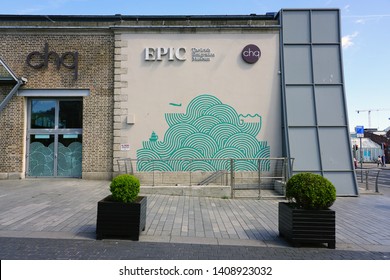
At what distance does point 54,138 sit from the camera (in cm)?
1312

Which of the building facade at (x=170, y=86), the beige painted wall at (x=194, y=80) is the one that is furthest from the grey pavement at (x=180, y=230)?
the beige painted wall at (x=194, y=80)

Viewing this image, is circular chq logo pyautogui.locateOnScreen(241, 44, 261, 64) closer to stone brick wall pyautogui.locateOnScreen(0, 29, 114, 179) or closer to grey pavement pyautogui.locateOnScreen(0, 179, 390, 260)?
stone brick wall pyautogui.locateOnScreen(0, 29, 114, 179)

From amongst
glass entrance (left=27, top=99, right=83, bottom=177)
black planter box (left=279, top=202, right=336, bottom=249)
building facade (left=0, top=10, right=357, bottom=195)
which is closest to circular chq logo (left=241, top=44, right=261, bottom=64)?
building facade (left=0, top=10, right=357, bottom=195)

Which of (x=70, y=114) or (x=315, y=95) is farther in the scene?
(x=70, y=114)

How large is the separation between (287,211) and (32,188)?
9.05 m

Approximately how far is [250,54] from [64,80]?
27.0 feet

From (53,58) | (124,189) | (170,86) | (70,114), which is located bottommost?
(124,189)

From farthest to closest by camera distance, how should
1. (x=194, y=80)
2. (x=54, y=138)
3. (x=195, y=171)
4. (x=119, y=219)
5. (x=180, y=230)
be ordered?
(x=54, y=138) < (x=194, y=80) < (x=195, y=171) < (x=180, y=230) < (x=119, y=219)

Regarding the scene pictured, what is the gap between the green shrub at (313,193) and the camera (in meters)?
4.95

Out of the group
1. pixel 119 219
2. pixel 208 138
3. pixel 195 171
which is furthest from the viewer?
pixel 208 138

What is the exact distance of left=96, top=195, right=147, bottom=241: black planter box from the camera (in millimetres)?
5062

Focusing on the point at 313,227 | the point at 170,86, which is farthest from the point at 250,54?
the point at 313,227

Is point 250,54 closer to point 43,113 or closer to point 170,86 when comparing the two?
point 170,86

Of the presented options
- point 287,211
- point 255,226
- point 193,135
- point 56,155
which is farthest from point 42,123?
point 287,211
